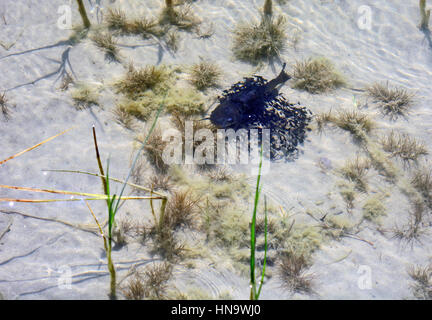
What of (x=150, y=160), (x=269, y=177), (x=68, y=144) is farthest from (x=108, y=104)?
(x=269, y=177)

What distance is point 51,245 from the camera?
11.8 feet

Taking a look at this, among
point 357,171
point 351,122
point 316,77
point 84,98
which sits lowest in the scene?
point 357,171

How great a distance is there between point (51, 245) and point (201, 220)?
5.11ft

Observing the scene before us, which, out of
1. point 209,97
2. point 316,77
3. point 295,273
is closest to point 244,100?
point 209,97

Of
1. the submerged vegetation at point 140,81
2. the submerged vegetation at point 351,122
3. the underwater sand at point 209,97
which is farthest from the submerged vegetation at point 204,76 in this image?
the submerged vegetation at point 351,122

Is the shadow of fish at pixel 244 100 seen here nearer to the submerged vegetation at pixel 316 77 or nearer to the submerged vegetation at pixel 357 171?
the submerged vegetation at pixel 316 77

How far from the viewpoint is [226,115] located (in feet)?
15.3

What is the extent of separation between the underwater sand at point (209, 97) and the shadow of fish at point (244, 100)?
267 millimetres

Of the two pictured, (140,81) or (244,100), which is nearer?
(244,100)

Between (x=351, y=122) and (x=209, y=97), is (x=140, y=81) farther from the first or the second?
(x=351, y=122)

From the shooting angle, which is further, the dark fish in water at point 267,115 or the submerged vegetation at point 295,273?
the dark fish in water at point 267,115

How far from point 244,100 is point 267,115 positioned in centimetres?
38

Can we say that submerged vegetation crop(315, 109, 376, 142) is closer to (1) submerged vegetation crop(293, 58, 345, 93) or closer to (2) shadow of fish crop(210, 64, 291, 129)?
(1) submerged vegetation crop(293, 58, 345, 93)

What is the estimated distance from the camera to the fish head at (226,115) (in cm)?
462
